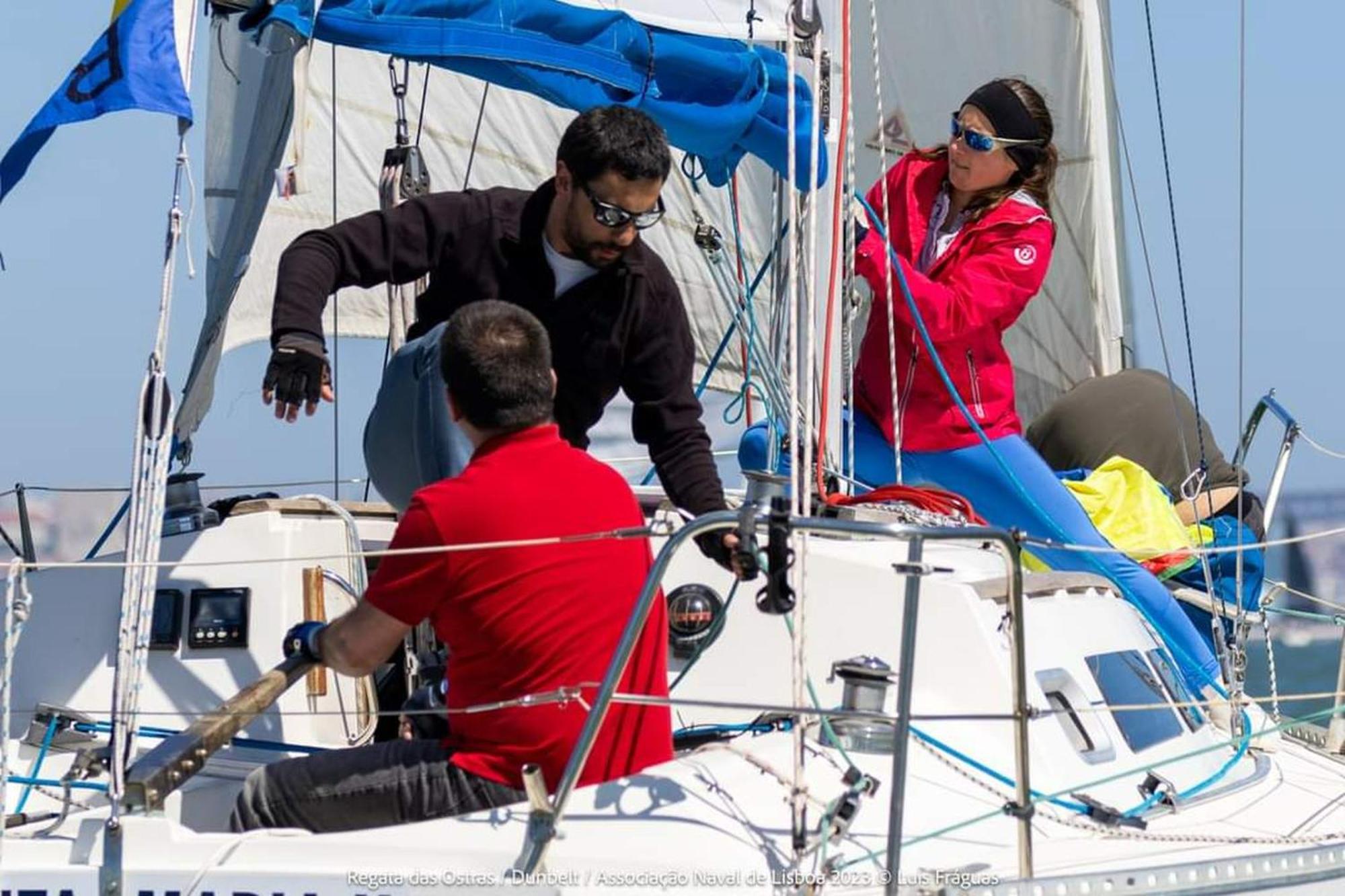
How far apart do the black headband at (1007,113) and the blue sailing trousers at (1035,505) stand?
0.78 m

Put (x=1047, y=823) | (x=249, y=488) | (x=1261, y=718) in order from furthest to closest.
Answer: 1. (x=249, y=488)
2. (x=1261, y=718)
3. (x=1047, y=823)

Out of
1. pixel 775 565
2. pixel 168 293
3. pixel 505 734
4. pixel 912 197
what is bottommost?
pixel 505 734

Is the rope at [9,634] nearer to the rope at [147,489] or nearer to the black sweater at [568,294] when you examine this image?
the rope at [147,489]

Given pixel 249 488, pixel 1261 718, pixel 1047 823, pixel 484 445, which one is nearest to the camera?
pixel 484 445

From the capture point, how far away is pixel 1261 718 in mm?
4918

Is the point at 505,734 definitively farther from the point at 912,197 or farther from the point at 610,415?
the point at 610,415

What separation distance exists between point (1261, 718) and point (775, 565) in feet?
8.42

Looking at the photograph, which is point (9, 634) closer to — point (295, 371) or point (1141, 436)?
point (295, 371)

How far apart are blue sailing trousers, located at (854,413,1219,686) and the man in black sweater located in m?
1.16

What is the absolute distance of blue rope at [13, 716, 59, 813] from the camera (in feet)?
11.4

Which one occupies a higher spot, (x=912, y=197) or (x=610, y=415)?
(x=912, y=197)

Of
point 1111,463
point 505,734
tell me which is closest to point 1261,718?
point 1111,463

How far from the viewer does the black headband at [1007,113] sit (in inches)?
185

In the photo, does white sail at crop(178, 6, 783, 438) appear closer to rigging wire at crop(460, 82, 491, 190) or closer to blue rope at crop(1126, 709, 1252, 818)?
rigging wire at crop(460, 82, 491, 190)
